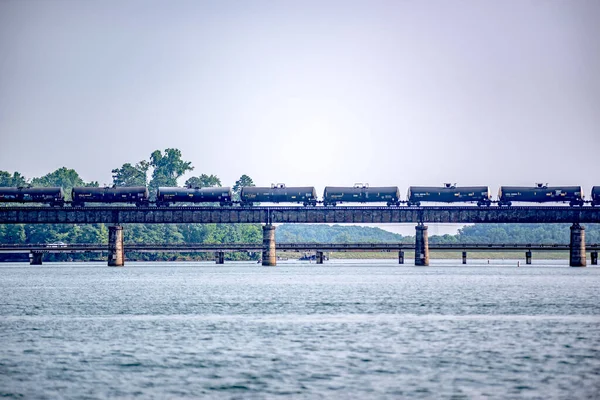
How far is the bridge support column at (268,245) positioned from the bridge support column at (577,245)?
159ft

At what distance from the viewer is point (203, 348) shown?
44156 mm

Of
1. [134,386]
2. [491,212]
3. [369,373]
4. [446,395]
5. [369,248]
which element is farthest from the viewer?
[369,248]

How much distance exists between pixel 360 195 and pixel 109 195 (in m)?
41.4

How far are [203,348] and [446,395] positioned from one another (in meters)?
15.0

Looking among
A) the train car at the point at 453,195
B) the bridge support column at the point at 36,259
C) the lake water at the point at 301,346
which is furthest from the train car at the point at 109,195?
the lake water at the point at 301,346

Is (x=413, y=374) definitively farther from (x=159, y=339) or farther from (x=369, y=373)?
(x=159, y=339)

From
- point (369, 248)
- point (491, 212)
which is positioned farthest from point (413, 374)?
point (369, 248)

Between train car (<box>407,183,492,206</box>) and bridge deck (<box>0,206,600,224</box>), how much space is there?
1296 mm

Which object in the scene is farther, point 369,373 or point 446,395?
point 369,373

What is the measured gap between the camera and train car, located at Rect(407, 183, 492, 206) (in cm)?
15488

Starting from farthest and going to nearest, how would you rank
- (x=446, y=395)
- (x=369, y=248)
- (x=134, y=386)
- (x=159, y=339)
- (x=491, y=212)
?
(x=369, y=248), (x=491, y=212), (x=159, y=339), (x=134, y=386), (x=446, y=395)

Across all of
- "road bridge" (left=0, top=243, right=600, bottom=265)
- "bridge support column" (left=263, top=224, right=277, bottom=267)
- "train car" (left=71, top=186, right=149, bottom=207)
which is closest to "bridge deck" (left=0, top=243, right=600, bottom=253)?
"road bridge" (left=0, top=243, right=600, bottom=265)

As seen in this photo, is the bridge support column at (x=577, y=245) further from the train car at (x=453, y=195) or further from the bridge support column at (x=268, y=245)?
the bridge support column at (x=268, y=245)

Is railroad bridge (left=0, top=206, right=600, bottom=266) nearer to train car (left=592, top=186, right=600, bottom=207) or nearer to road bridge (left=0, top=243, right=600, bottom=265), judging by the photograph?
train car (left=592, top=186, right=600, bottom=207)
